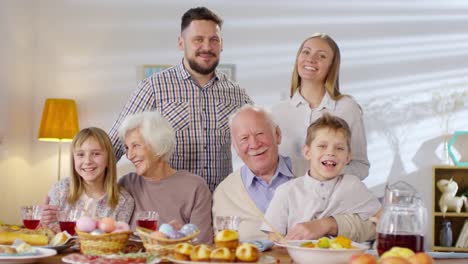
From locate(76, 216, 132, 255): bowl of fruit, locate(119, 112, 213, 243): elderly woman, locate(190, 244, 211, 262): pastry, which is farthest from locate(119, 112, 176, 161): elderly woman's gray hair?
locate(190, 244, 211, 262): pastry

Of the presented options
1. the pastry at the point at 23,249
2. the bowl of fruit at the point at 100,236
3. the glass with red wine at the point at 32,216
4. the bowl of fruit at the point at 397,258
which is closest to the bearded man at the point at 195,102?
the glass with red wine at the point at 32,216

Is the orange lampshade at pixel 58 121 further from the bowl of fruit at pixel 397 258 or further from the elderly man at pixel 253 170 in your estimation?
the bowl of fruit at pixel 397 258

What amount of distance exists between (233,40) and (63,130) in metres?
1.54

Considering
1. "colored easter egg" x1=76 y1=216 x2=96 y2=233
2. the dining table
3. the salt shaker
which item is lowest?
the salt shaker

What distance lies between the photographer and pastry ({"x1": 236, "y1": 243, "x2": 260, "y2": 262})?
6.89 feet

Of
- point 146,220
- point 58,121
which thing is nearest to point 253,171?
point 146,220

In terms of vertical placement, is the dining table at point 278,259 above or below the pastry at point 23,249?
below

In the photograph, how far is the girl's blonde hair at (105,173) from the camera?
3.17m

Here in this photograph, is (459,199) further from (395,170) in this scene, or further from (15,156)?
(15,156)

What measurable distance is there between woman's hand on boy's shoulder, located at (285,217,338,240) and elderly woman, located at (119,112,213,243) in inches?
23.5

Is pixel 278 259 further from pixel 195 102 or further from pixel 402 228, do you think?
pixel 195 102

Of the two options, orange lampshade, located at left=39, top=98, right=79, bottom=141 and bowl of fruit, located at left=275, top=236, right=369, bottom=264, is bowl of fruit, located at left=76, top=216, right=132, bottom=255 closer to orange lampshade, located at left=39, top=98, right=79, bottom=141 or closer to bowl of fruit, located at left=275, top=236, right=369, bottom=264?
bowl of fruit, located at left=275, top=236, right=369, bottom=264

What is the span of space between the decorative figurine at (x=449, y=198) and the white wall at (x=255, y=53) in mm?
274

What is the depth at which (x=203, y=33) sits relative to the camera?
12.5ft
